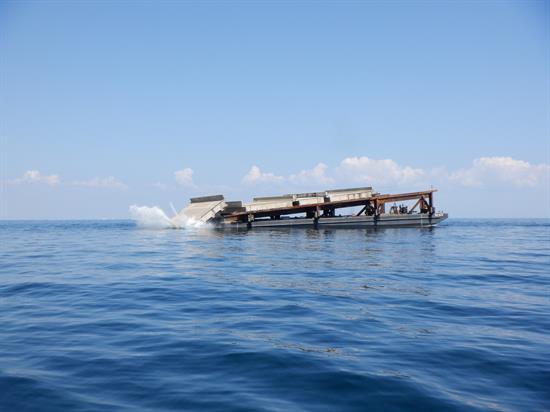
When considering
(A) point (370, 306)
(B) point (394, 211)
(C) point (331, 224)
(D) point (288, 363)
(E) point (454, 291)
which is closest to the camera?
(D) point (288, 363)

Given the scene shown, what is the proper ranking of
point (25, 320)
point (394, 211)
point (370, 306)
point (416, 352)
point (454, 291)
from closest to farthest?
point (416, 352) → point (25, 320) → point (370, 306) → point (454, 291) → point (394, 211)

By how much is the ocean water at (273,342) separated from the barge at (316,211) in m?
→ 33.7

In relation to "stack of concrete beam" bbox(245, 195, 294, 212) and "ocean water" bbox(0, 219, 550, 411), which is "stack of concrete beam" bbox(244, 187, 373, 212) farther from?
"ocean water" bbox(0, 219, 550, 411)

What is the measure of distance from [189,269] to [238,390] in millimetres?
12118

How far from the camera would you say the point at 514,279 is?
1532cm

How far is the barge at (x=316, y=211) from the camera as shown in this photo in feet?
161

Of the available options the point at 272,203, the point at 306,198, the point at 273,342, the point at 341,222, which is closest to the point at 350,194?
the point at 341,222

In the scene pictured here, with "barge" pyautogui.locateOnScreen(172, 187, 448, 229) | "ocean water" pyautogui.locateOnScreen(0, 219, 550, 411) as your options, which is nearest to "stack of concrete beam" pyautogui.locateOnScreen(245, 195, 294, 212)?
"barge" pyautogui.locateOnScreen(172, 187, 448, 229)

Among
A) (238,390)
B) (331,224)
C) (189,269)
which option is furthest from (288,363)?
(331,224)

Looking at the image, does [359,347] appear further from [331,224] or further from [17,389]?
[331,224]

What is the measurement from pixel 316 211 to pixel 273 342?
141ft

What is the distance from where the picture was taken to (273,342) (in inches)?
287

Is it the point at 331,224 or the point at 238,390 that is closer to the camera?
the point at 238,390

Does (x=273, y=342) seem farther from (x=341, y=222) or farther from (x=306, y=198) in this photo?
(x=341, y=222)
